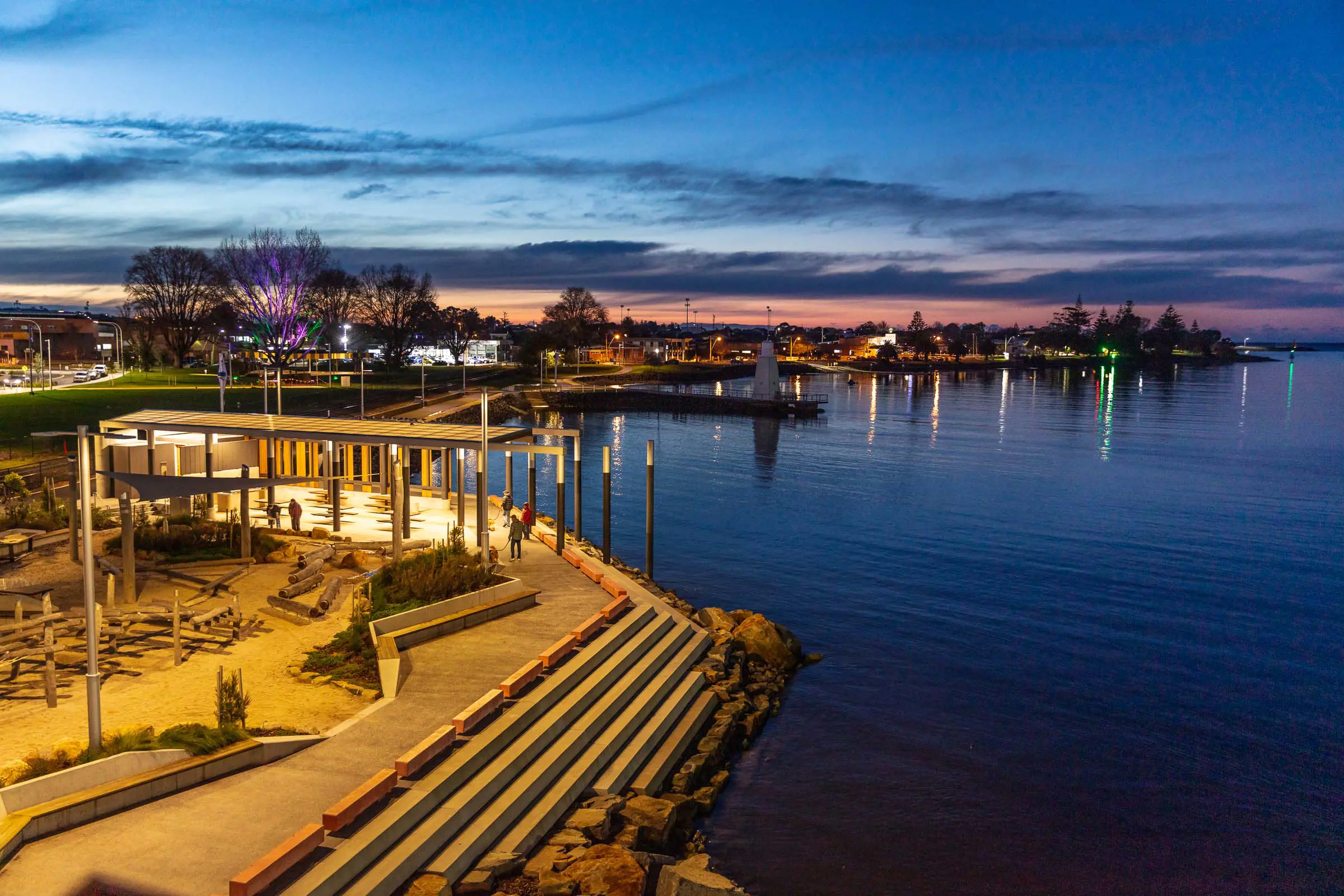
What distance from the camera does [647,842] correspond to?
12.8 m

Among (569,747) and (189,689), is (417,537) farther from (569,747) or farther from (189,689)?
(569,747)

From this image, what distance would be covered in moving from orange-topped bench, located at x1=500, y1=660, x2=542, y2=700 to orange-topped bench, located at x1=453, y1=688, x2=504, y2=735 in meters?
0.21

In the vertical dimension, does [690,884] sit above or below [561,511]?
below

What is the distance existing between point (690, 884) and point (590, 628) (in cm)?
718

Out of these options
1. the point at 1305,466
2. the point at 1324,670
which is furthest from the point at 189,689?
the point at 1305,466

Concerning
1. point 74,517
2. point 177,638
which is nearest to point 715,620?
point 177,638

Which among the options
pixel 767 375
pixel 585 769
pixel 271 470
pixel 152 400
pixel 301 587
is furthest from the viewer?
pixel 767 375

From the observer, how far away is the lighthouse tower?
10788 cm

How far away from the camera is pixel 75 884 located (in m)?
8.67

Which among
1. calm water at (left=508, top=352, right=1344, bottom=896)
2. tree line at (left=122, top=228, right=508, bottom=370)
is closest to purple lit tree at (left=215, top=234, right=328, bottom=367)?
tree line at (left=122, top=228, right=508, bottom=370)

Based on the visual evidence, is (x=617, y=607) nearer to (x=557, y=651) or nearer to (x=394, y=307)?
(x=557, y=651)

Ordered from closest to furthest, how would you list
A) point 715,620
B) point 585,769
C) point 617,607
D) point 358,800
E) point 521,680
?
point 358,800
point 585,769
point 521,680
point 617,607
point 715,620

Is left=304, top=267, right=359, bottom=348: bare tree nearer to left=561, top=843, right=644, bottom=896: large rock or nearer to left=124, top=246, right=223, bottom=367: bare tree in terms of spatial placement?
left=124, top=246, right=223, bottom=367: bare tree

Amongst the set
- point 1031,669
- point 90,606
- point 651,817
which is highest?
point 90,606
